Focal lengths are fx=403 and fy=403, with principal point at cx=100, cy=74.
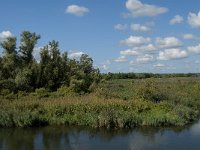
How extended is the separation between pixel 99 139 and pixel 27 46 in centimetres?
2024

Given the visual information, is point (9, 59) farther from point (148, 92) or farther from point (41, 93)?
point (148, 92)

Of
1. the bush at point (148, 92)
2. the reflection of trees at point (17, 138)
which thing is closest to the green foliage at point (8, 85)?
the reflection of trees at point (17, 138)

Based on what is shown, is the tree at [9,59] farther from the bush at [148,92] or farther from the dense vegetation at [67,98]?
the bush at [148,92]

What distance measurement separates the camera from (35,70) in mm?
43438

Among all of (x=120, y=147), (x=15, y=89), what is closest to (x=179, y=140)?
(x=120, y=147)

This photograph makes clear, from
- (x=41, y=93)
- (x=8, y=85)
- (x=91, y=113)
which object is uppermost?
(x=8, y=85)

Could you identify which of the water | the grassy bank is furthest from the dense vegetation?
the water

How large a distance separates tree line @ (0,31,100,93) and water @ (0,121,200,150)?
41.0 feet

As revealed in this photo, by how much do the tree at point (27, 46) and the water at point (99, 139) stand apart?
15210 mm

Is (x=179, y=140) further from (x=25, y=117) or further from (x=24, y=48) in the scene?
(x=24, y=48)

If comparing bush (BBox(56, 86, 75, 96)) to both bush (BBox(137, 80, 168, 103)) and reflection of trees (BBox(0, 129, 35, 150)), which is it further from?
reflection of trees (BBox(0, 129, 35, 150))

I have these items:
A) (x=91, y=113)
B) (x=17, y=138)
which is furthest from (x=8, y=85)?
(x=17, y=138)

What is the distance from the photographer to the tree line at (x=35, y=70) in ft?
138

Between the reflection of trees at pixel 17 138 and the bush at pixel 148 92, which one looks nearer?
the reflection of trees at pixel 17 138
